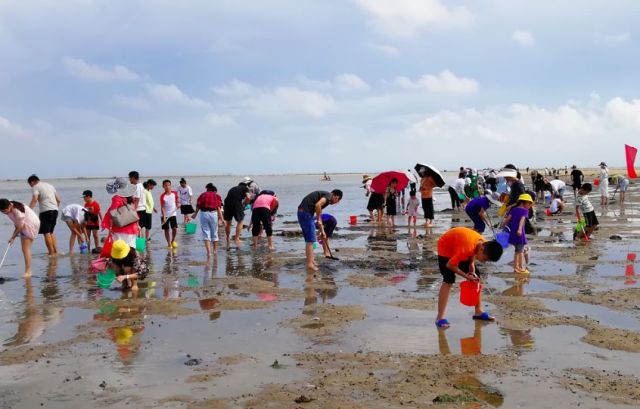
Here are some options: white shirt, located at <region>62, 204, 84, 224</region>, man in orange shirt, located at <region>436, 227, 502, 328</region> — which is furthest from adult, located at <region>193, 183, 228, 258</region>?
man in orange shirt, located at <region>436, 227, 502, 328</region>

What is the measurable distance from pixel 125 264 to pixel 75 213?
5210 mm

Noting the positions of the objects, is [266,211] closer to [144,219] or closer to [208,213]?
[208,213]

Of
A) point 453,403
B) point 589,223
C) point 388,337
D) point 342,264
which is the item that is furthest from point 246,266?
point 589,223

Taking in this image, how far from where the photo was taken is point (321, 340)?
19.4 ft

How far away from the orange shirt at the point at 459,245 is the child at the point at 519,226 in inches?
139

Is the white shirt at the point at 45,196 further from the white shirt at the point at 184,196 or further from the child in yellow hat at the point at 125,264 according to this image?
the white shirt at the point at 184,196

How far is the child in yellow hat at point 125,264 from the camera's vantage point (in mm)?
8523

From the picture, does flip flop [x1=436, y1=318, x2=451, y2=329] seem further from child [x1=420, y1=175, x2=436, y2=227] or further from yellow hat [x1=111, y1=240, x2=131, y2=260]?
child [x1=420, y1=175, x2=436, y2=227]

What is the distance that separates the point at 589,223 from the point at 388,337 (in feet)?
31.9

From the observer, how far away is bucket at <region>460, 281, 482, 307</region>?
6441 millimetres

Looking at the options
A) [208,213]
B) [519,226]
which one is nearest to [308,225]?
[208,213]

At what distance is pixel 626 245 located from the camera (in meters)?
12.6

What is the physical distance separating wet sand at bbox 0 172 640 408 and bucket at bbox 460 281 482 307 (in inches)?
10.7

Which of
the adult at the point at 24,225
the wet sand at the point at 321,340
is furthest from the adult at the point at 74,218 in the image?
the adult at the point at 24,225
